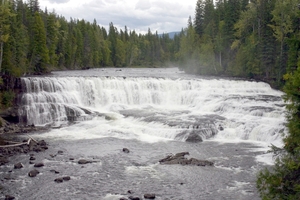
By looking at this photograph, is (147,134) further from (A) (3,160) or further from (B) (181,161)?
(A) (3,160)

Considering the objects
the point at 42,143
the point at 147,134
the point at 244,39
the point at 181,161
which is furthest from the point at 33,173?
the point at 244,39

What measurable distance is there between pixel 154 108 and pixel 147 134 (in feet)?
34.5

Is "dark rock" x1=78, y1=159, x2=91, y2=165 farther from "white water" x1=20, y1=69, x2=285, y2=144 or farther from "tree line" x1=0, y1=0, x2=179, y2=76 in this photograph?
"tree line" x1=0, y1=0, x2=179, y2=76

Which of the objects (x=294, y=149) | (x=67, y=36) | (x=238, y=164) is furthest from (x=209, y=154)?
(x=67, y=36)

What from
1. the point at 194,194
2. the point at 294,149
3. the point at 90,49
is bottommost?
the point at 194,194

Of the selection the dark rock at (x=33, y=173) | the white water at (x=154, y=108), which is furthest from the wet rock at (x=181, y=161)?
the dark rock at (x=33, y=173)

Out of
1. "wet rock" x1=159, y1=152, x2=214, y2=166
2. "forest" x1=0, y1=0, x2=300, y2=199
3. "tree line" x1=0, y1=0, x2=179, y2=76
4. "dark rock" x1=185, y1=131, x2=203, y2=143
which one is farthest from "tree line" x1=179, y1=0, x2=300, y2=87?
"tree line" x1=0, y1=0, x2=179, y2=76

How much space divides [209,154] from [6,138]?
656 inches

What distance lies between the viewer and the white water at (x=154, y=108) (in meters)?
30.2

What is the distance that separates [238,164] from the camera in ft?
73.7

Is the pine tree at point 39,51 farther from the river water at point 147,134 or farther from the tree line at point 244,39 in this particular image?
the tree line at point 244,39

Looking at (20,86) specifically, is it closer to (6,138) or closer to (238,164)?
(6,138)

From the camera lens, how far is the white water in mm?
30234

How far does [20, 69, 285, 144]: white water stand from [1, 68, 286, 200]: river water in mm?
90
